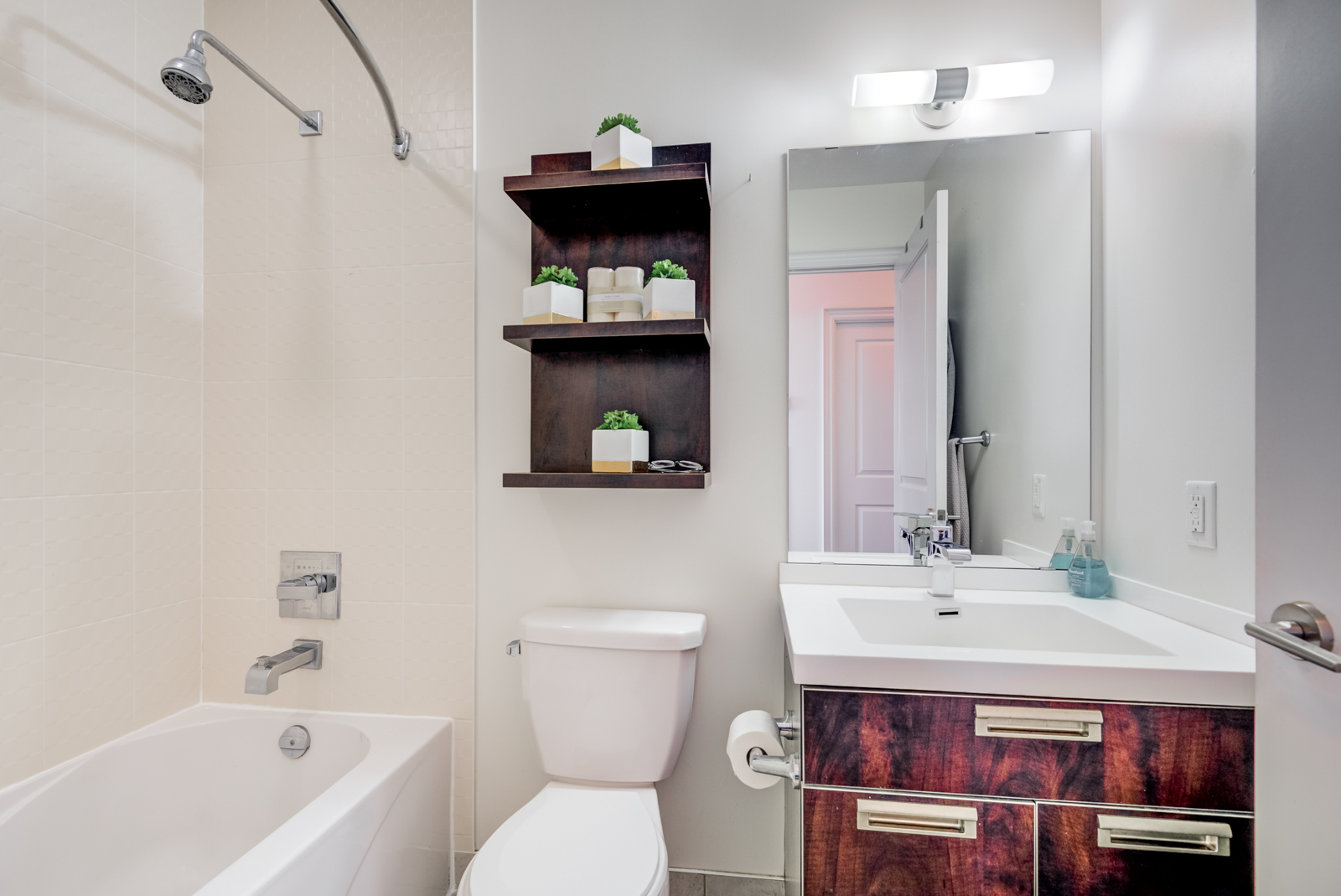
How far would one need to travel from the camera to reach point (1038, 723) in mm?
946

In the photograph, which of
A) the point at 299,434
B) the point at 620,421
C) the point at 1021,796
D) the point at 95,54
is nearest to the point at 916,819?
the point at 1021,796

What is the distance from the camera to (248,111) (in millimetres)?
1699

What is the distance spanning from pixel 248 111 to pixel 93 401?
0.85 m

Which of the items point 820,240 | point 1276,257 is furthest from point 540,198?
point 1276,257

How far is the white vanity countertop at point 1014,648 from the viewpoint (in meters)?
0.92

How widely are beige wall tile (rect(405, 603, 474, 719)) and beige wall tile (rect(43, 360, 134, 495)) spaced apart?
74cm

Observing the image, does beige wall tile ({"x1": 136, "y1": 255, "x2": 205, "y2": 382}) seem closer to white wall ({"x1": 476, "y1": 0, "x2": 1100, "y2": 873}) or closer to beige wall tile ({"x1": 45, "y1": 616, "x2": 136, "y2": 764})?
beige wall tile ({"x1": 45, "y1": 616, "x2": 136, "y2": 764})

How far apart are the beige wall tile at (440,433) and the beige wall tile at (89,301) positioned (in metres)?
0.64

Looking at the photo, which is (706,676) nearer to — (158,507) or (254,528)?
(254,528)

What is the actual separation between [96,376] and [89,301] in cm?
17

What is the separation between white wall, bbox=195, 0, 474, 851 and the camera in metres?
1.63

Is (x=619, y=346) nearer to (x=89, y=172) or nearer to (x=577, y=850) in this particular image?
(x=577, y=850)

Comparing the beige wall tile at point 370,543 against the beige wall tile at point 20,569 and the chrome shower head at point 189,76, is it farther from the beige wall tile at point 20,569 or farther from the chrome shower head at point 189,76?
the chrome shower head at point 189,76

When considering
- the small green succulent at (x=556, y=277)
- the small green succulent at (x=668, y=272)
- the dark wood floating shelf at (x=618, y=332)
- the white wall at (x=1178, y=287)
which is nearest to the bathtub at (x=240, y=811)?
the dark wood floating shelf at (x=618, y=332)
